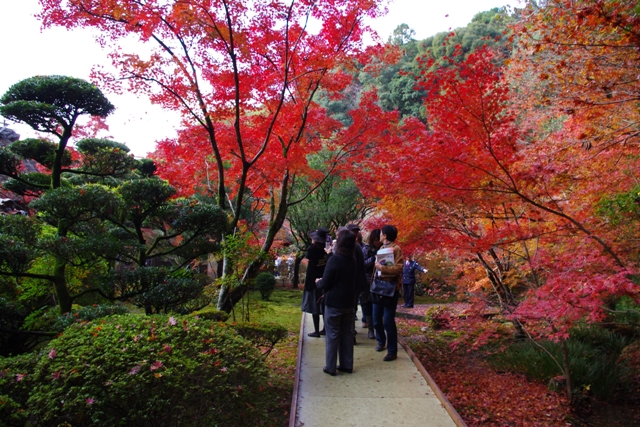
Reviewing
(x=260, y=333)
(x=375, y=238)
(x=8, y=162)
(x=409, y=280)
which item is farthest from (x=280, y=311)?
(x=8, y=162)

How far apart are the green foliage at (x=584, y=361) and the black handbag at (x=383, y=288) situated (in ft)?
6.33

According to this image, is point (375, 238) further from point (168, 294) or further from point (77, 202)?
point (77, 202)

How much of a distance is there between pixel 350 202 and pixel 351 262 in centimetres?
964

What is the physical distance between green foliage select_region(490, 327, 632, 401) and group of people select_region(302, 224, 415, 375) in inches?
62.9

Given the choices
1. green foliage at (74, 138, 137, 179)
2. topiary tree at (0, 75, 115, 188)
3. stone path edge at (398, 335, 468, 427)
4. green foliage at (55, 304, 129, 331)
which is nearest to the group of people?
stone path edge at (398, 335, 468, 427)

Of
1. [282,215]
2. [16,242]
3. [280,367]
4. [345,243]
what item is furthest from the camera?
[282,215]

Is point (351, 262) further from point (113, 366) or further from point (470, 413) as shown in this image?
point (113, 366)

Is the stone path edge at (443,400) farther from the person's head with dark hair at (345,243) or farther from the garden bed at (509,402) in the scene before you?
the person's head with dark hair at (345,243)

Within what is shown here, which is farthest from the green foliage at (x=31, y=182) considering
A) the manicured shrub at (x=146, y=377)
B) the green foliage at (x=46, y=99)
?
the manicured shrub at (x=146, y=377)

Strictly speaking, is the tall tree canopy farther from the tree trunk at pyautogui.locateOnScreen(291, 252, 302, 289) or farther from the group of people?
the tree trunk at pyautogui.locateOnScreen(291, 252, 302, 289)

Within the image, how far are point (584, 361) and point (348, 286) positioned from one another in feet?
9.20

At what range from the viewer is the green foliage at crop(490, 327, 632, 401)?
4.34 m

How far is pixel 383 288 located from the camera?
4566mm

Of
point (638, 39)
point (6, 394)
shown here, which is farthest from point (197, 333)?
point (638, 39)
